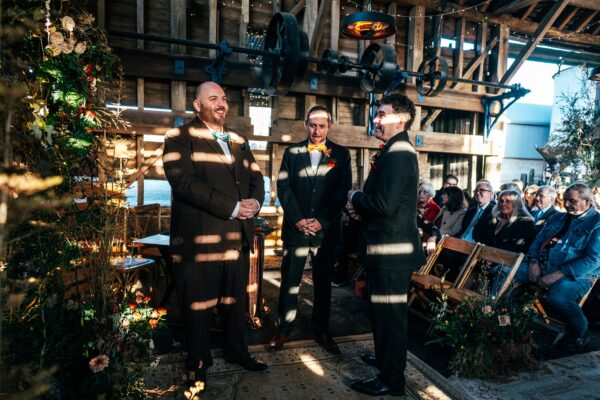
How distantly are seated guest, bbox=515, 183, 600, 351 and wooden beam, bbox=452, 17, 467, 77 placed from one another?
5.41 metres

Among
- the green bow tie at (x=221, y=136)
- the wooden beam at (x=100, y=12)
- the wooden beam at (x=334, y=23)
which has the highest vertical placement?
the wooden beam at (x=334, y=23)

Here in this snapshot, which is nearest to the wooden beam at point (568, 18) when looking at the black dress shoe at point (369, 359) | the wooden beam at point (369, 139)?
the wooden beam at point (369, 139)

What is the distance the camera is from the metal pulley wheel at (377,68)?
6.19m

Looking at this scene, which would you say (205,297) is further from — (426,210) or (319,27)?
(319,27)

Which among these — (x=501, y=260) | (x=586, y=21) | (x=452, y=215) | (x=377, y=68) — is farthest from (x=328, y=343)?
(x=586, y=21)

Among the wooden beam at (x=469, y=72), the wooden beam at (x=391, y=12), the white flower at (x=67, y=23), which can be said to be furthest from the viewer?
the wooden beam at (x=469, y=72)

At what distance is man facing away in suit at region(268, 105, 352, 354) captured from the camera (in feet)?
10.4

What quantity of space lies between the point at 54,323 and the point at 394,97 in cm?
235

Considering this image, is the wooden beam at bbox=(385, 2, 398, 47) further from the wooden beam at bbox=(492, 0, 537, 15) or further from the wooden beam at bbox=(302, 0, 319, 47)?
the wooden beam at bbox=(492, 0, 537, 15)

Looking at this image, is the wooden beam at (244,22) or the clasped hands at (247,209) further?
the wooden beam at (244,22)

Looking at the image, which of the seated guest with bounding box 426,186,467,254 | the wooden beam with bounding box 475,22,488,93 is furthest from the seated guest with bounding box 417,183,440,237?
the wooden beam with bounding box 475,22,488,93

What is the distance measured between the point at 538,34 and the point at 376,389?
330 inches

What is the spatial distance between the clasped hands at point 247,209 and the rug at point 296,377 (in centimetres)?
117

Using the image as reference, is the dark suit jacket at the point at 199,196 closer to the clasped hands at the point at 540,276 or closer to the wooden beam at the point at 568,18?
the clasped hands at the point at 540,276
